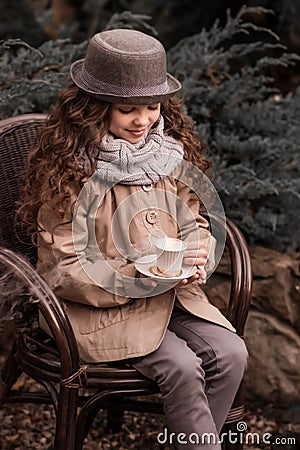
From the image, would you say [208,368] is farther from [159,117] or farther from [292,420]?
[292,420]

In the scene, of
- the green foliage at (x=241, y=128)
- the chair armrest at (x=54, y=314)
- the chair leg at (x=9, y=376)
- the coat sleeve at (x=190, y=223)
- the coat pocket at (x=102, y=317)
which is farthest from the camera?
the green foliage at (x=241, y=128)

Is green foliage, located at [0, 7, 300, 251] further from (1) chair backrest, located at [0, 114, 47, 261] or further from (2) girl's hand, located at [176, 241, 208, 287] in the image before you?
(2) girl's hand, located at [176, 241, 208, 287]

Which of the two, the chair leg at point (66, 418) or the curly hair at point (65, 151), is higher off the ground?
the curly hair at point (65, 151)

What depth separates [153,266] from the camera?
230cm

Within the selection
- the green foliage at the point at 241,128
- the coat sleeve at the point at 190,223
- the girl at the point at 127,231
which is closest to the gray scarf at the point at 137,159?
the girl at the point at 127,231

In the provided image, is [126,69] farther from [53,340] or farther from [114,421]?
[114,421]

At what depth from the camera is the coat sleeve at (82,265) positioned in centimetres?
235

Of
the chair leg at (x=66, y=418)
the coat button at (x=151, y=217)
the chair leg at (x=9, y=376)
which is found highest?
the coat button at (x=151, y=217)

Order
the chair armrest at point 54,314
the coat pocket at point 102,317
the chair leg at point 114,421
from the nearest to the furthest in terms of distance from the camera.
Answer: the chair armrest at point 54,314
the coat pocket at point 102,317
the chair leg at point 114,421

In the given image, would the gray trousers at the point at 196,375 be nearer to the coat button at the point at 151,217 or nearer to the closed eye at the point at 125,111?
the coat button at the point at 151,217

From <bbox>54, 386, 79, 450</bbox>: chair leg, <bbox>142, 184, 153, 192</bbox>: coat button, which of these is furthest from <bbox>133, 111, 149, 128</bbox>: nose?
<bbox>54, 386, 79, 450</bbox>: chair leg

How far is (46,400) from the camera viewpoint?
2.65 m

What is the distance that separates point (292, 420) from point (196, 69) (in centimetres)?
146

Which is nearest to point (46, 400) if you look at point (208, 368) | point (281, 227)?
point (208, 368)
